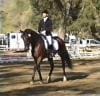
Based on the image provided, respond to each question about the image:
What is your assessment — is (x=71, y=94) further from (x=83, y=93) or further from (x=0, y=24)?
(x=0, y=24)

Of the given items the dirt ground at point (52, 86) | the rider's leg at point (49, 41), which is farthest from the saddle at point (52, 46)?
the dirt ground at point (52, 86)

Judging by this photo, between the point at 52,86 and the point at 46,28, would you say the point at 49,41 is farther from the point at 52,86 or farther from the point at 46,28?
Answer: the point at 52,86

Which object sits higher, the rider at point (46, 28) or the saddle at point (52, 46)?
the rider at point (46, 28)

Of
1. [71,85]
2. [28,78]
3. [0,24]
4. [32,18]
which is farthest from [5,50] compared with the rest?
[0,24]

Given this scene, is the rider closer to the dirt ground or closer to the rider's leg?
the rider's leg

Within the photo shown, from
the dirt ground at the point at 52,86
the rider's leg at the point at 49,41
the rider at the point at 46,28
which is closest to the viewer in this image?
the dirt ground at the point at 52,86

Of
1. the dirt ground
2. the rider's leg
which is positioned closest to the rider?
the rider's leg

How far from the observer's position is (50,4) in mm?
31031

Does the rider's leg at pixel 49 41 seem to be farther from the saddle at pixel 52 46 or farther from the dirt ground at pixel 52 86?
the dirt ground at pixel 52 86

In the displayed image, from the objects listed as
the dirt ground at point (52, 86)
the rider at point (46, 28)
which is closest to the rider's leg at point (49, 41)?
the rider at point (46, 28)

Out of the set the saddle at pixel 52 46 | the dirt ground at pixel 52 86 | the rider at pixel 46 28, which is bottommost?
the dirt ground at pixel 52 86

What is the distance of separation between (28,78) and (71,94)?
14.7ft

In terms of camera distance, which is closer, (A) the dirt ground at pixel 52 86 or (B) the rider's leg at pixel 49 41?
(A) the dirt ground at pixel 52 86

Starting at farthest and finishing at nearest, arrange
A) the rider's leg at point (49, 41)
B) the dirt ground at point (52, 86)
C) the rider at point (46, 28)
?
the rider's leg at point (49, 41) < the rider at point (46, 28) < the dirt ground at point (52, 86)
